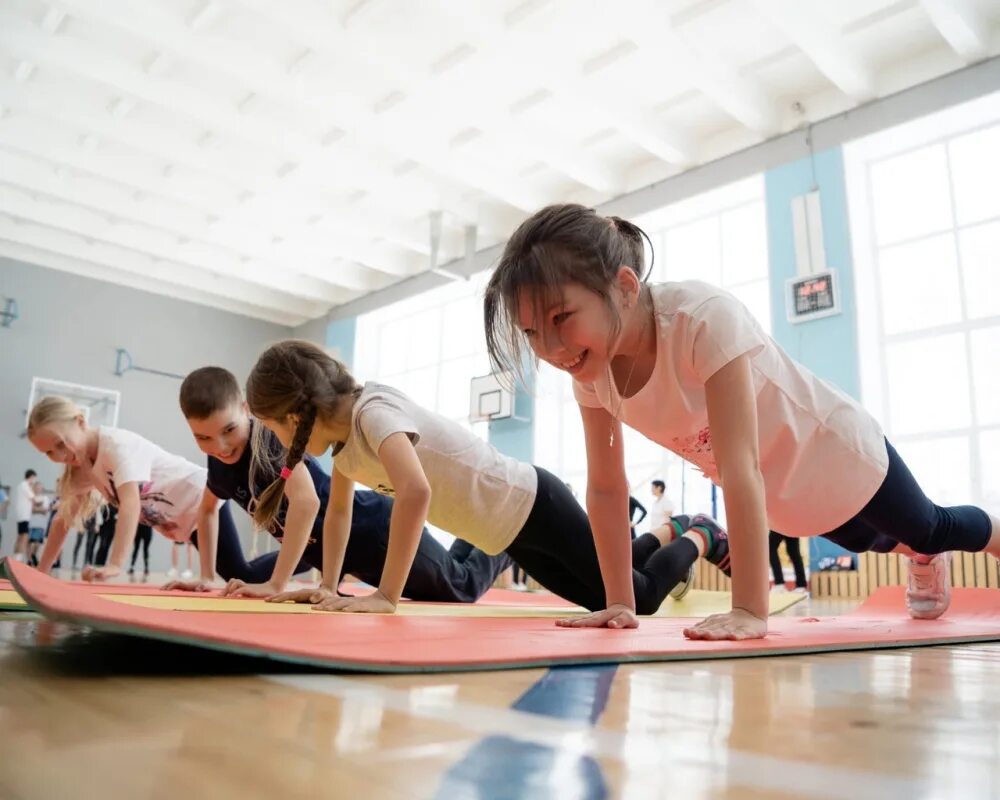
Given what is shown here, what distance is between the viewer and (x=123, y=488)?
262 cm

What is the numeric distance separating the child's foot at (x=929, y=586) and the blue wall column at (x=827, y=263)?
3.63 metres

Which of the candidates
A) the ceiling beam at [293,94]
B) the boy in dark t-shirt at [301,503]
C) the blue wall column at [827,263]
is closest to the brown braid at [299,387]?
the boy in dark t-shirt at [301,503]

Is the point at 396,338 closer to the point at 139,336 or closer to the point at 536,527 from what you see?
the point at 139,336

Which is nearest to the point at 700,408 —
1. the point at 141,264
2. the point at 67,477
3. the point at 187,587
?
the point at 187,587

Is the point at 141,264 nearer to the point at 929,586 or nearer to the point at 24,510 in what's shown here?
the point at 24,510

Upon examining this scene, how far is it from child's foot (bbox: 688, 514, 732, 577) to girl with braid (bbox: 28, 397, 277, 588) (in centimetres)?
138

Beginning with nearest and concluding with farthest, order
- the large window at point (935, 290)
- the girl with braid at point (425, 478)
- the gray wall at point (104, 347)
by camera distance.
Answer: the girl with braid at point (425, 478) → the large window at point (935, 290) → the gray wall at point (104, 347)

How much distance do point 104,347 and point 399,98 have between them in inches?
216

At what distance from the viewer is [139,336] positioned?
373 inches

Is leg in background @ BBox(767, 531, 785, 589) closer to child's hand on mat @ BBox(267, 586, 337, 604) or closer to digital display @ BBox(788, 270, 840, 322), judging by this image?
digital display @ BBox(788, 270, 840, 322)

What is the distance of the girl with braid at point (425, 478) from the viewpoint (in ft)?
5.30

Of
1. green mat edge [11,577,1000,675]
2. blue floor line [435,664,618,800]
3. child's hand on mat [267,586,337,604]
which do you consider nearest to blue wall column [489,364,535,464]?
child's hand on mat [267,586,337,604]

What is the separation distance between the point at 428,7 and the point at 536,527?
392 cm

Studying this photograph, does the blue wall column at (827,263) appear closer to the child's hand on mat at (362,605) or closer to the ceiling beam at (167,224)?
the child's hand on mat at (362,605)
